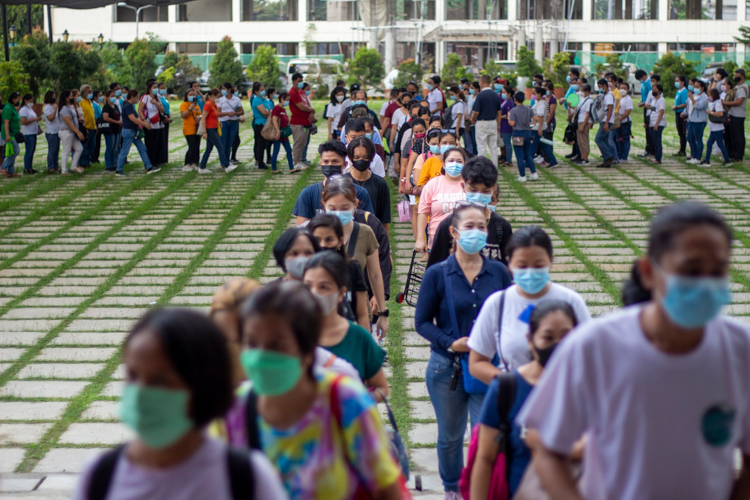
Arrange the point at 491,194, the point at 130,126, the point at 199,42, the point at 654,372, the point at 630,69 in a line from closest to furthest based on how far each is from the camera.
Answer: the point at 654,372
the point at 491,194
the point at 130,126
the point at 630,69
the point at 199,42

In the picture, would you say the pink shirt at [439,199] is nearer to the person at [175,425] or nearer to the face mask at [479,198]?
the face mask at [479,198]

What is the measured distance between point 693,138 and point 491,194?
39.3ft

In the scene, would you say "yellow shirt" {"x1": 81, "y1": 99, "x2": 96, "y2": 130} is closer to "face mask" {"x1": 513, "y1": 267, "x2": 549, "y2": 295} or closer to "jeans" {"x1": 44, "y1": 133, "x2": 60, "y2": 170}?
"jeans" {"x1": 44, "y1": 133, "x2": 60, "y2": 170}

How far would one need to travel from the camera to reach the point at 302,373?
229 centimetres

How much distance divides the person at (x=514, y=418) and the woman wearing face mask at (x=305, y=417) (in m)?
0.81

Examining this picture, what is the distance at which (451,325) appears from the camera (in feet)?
14.3

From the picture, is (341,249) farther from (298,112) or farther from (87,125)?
(87,125)

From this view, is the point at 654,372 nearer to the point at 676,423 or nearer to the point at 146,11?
Answer: the point at 676,423

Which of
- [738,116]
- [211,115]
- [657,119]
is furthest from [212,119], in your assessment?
[738,116]

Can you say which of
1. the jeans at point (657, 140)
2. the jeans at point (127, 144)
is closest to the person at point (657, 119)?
the jeans at point (657, 140)

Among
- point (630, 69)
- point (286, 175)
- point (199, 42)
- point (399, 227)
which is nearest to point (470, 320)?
point (399, 227)

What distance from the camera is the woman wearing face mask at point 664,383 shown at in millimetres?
1947

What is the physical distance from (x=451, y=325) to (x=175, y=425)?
2.58 metres

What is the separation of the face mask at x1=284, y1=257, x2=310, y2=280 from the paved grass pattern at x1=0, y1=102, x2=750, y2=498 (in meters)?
1.42
